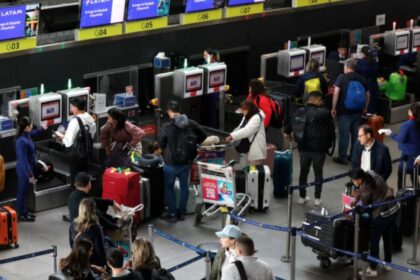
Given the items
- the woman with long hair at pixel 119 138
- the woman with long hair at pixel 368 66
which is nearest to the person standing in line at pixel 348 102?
the woman with long hair at pixel 368 66

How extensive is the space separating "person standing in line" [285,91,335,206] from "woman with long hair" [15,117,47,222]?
141 inches

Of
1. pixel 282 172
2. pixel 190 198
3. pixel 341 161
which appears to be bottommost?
pixel 341 161

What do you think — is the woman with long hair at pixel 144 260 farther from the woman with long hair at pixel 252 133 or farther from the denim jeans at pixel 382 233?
the woman with long hair at pixel 252 133

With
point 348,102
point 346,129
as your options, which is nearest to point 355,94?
point 348,102

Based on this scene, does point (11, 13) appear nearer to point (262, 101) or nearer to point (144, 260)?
point (262, 101)

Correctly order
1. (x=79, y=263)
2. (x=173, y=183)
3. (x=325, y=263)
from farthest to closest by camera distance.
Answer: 1. (x=173, y=183)
2. (x=325, y=263)
3. (x=79, y=263)

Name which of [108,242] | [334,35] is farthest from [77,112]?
[334,35]

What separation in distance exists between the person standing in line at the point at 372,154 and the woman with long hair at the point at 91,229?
3846 millimetres

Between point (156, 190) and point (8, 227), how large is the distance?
83.6 inches

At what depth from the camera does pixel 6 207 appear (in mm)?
13773

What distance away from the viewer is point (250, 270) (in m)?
9.41

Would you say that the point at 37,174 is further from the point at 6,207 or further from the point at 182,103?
the point at 182,103

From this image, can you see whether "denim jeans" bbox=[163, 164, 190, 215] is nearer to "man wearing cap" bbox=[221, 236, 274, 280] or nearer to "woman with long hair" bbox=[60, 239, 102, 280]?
"woman with long hair" bbox=[60, 239, 102, 280]

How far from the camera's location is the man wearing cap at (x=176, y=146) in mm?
14156
